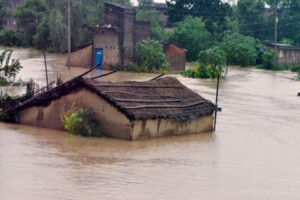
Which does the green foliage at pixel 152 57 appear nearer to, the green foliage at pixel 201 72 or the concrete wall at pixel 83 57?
the green foliage at pixel 201 72

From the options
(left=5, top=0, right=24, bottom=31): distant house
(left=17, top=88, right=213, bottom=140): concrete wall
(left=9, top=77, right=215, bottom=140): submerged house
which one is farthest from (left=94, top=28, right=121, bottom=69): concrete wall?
(left=5, top=0, right=24, bottom=31): distant house

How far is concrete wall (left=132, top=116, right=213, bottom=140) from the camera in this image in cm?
1864

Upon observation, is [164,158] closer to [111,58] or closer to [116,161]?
[116,161]

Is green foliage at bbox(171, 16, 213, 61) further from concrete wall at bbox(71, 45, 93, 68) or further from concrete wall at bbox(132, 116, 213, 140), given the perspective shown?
concrete wall at bbox(132, 116, 213, 140)

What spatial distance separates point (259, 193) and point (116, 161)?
3.81m

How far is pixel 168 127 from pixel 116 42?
24.7 meters

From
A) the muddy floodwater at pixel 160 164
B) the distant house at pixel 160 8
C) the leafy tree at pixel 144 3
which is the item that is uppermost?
the leafy tree at pixel 144 3

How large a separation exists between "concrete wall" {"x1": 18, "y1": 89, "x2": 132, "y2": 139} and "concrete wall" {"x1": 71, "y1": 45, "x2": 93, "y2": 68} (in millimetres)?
23347

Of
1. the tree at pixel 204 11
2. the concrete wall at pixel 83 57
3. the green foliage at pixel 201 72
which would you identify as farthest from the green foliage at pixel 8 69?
the tree at pixel 204 11

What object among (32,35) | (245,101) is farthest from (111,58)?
(32,35)

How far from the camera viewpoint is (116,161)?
16.6m

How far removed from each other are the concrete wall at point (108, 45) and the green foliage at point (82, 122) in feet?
80.9

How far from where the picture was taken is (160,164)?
1658 cm

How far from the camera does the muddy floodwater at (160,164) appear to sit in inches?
545
